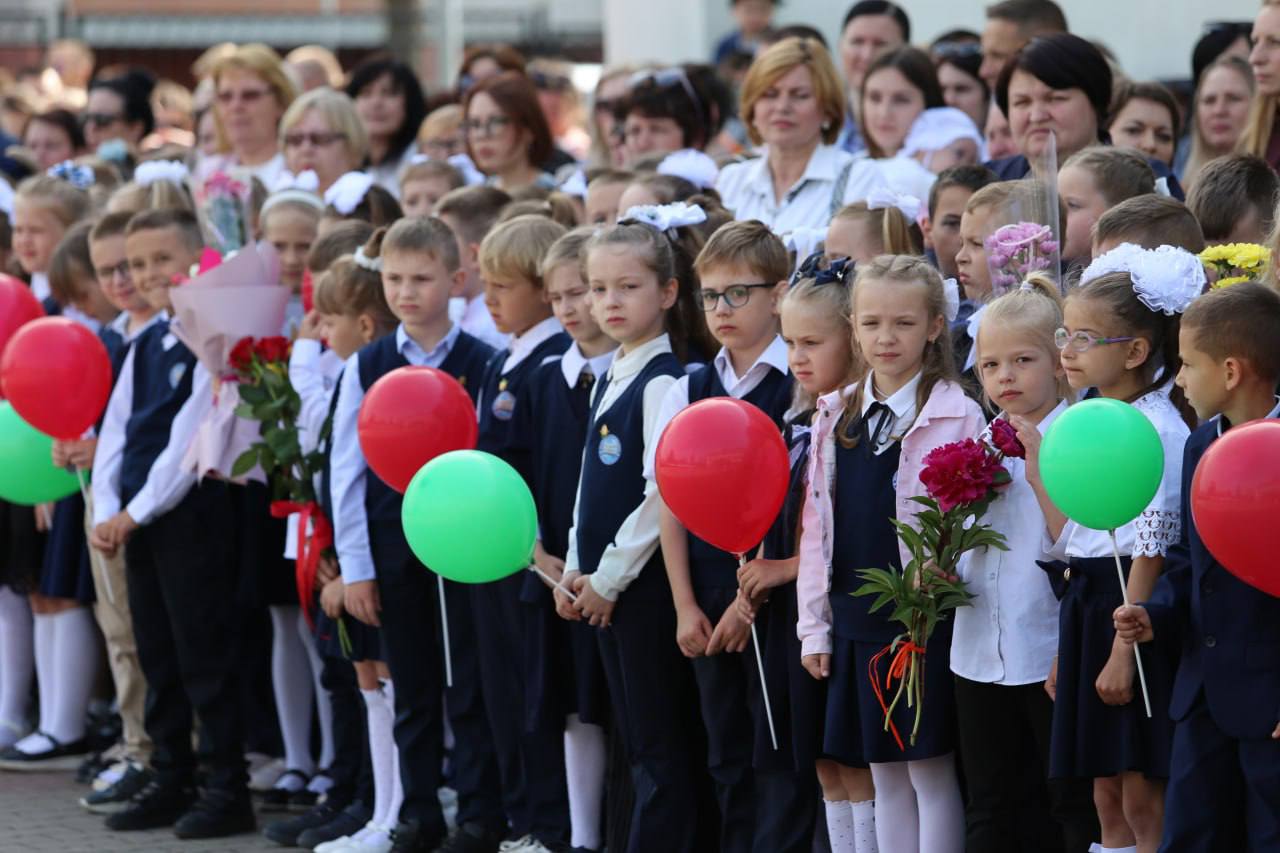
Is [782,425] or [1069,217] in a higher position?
[1069,217]

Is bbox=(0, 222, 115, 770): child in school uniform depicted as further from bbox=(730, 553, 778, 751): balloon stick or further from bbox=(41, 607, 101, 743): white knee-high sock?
bbox=(730, 553, 778, 751): balloon stick

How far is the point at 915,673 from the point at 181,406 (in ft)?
11.4

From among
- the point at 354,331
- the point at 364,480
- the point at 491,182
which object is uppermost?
the point at 491,182

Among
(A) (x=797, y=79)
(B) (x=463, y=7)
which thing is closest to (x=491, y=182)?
(A) (x=797, y=79)

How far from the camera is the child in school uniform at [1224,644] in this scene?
414cm

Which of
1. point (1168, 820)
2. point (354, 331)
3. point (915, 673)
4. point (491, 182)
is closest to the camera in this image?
point (1168, 820)

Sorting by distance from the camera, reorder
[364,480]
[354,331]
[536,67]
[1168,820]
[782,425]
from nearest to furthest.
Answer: [1168,820] < [782,425] < [364,480] < [354,331] < [536,67]

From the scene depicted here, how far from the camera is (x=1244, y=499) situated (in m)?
3.94

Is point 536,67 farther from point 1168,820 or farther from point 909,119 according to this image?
point 1168,820

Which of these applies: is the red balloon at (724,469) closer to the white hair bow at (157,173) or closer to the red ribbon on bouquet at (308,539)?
the red ribbon on bouquet at (308,539)

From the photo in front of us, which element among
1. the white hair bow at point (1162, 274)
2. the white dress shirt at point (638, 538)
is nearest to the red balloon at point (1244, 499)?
the white hair bow at point (1162, 274)

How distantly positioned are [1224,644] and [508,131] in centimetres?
482

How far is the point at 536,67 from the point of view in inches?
510

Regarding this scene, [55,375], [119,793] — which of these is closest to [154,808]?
[119,793]
